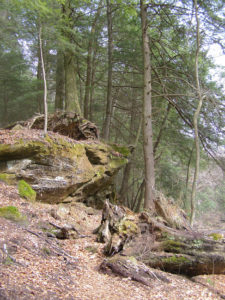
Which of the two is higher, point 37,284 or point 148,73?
point 148,73

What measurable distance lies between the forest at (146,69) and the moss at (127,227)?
8.91 feet

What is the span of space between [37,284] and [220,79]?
10.6 m

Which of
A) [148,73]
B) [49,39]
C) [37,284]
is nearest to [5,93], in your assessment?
[49,39]

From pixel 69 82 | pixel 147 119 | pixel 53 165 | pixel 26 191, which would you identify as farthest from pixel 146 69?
pixel 26 191

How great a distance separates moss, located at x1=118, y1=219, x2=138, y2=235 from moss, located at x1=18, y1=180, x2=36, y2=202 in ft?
10.3

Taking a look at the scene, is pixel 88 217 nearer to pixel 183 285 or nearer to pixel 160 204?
pixel 160 204

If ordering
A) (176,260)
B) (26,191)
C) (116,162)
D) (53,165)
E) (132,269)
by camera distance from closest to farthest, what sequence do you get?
(132,269) → (176,260) → (26,191) → (53,165) → (116,162)

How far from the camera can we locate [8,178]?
24.7 ft

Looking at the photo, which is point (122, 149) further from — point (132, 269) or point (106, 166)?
point (132, 269)

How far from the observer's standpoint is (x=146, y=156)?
10.1m

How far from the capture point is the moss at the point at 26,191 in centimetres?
719

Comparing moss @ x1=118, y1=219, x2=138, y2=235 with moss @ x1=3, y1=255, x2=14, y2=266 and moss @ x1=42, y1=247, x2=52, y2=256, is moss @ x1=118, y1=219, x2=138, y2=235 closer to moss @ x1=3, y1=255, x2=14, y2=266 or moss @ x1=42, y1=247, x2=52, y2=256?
moss @ x1=42, y1=247, x2=52, y2=256

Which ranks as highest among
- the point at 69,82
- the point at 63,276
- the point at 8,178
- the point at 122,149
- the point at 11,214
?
the point at 69,82

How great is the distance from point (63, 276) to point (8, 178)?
441 cm
